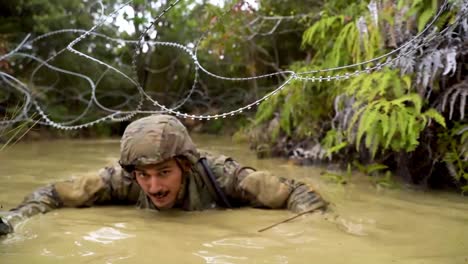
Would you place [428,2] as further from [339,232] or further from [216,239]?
[216,239]

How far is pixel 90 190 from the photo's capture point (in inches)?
159

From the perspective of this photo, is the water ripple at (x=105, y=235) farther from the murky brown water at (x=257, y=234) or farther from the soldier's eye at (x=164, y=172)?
the soldier's eye at (x=164, y=172)

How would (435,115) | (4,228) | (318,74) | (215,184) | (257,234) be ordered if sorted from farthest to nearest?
(318,74)
(435,115)
(215,184)
(257,234)
(4,228)

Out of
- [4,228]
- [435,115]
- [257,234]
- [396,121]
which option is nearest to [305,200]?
[257,234]

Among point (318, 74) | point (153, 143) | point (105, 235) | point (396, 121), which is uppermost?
point (318, 74)

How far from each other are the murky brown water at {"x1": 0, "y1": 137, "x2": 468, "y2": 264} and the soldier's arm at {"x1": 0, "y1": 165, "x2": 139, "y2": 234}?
0.35 feet

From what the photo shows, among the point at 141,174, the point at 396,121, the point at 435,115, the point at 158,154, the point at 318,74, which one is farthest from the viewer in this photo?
the point at 318,74

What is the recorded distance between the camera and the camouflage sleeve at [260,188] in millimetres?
3963

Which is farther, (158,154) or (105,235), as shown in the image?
(158,154)

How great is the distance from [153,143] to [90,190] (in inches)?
32.3

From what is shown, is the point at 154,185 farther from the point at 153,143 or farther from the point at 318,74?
the point at 318,74

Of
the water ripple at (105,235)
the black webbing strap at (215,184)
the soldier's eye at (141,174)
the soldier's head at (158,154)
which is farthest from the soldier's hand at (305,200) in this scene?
the water ripple at (105,235)

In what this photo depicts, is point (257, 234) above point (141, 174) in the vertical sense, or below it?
below

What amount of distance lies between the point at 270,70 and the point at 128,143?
7.47 meters
